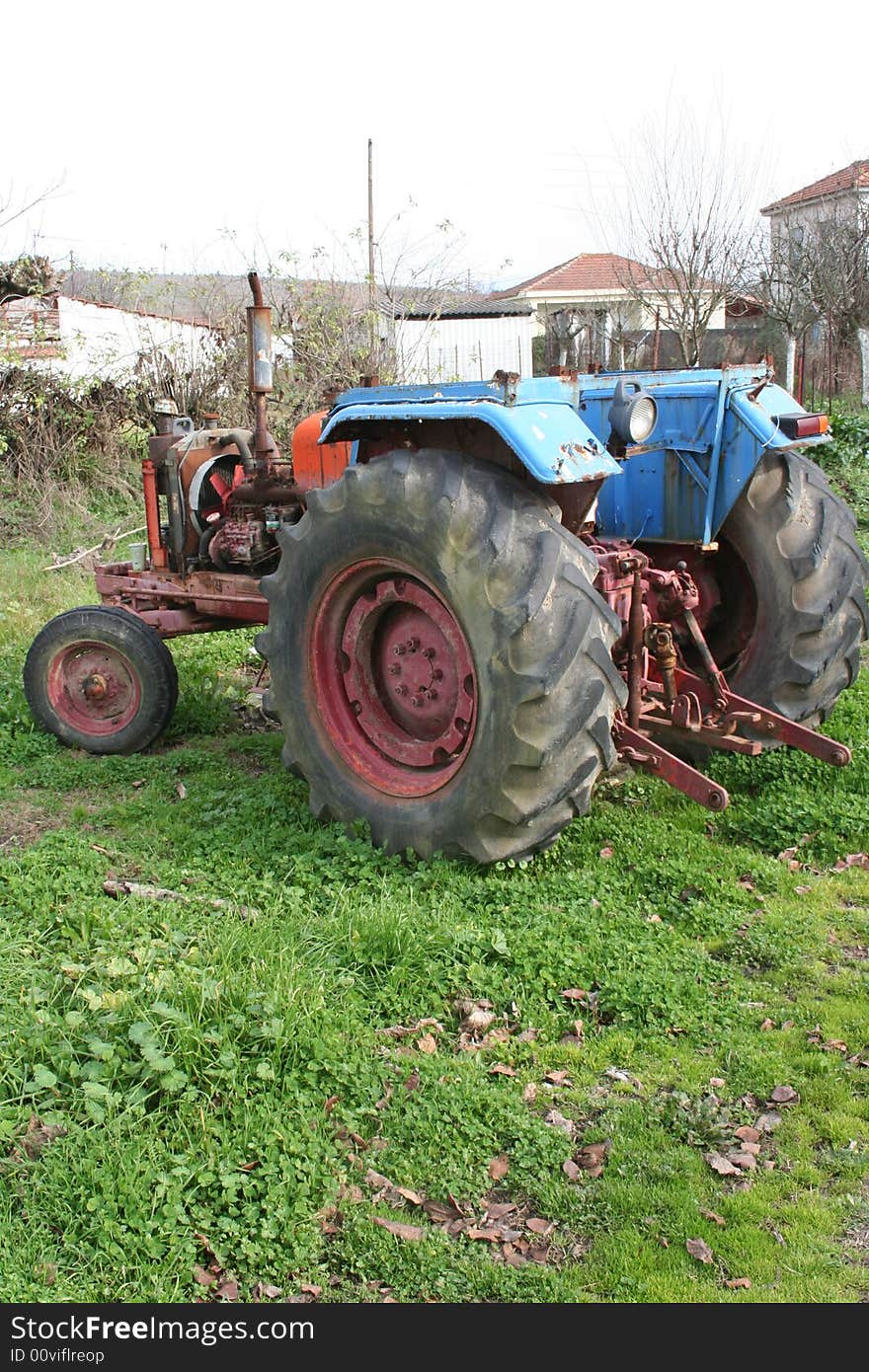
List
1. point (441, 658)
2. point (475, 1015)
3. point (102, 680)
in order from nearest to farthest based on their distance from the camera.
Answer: point (475, 1015) → point (441, 658) → point (102, 680)

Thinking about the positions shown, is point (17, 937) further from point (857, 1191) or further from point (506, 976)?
point (857, 1191)

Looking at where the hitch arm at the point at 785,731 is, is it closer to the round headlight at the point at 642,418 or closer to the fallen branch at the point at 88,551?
the round headlight at the point at 642,418

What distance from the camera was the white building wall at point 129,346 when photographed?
13414 mm

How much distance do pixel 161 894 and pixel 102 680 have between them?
2.26 metres

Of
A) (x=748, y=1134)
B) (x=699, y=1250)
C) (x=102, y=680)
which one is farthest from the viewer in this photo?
(x=102, y=680)

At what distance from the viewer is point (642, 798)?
5.28m

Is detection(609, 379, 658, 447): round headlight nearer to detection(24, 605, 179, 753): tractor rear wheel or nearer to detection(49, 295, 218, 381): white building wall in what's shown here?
detection(24, 605, 179, 753): tractor rear wheel

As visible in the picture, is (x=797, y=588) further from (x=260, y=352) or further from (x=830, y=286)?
(x=830, y=286)

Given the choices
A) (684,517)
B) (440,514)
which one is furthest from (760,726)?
(440,514)

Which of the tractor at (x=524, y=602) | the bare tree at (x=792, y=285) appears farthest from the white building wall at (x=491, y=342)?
the tractor at (x=524, y=602)

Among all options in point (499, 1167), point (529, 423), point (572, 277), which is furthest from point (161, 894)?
point (572, 277)

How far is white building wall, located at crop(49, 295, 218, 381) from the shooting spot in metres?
13.4

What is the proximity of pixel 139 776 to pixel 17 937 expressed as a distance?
2011mm

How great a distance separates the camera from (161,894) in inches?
168
